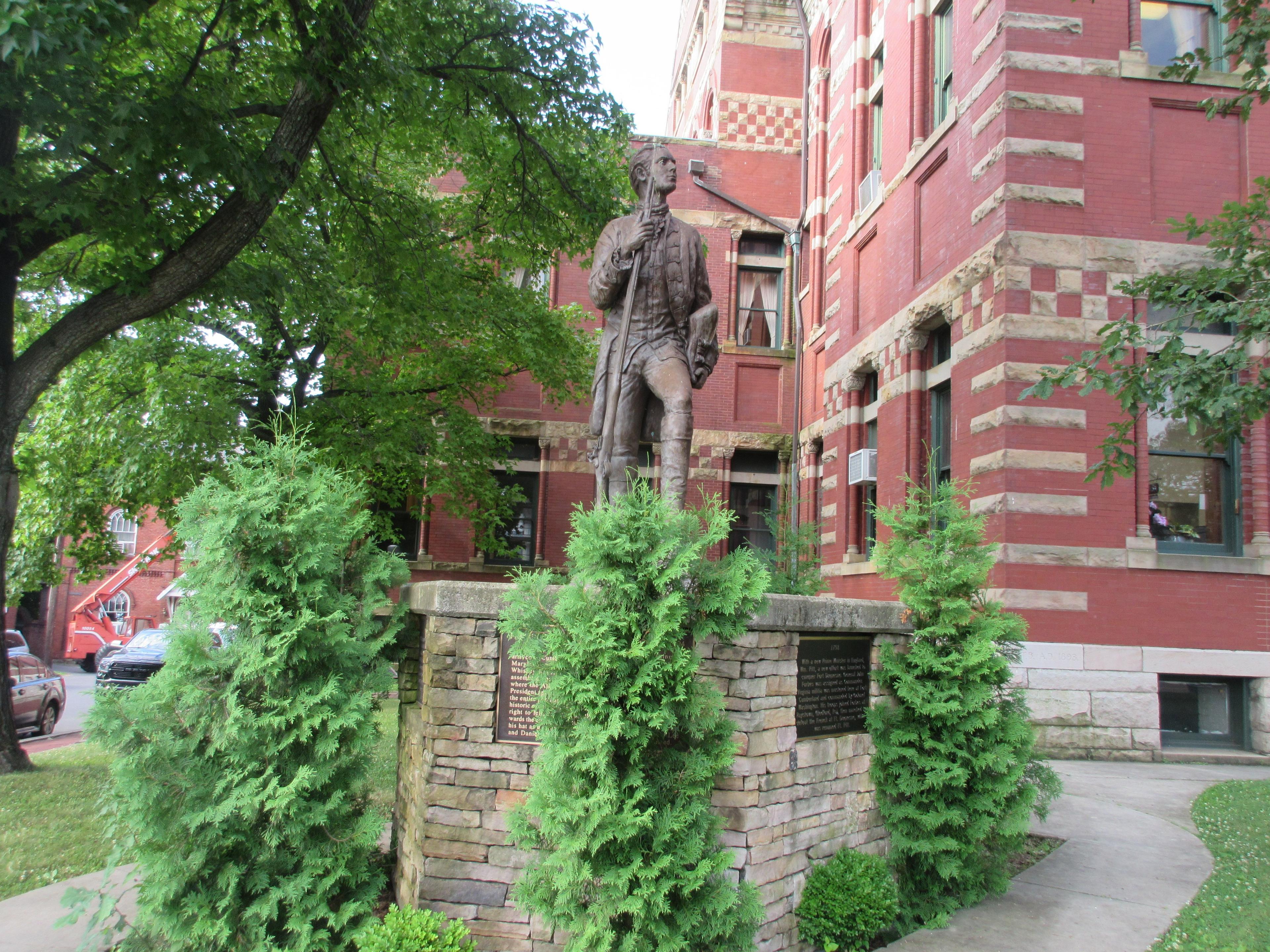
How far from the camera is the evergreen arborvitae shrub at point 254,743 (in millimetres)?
4426

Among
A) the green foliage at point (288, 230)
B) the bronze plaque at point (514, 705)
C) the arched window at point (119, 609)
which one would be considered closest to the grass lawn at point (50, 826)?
the bronze plaque at point (514, 705)

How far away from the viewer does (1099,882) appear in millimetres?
5926

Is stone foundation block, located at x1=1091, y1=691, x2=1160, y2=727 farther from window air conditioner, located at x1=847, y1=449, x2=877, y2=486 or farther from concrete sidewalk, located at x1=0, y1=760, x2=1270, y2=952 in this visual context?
window air conditioner, located at x1=847, y1=449, x2=877, y2=486

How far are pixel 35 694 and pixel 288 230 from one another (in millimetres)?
9312

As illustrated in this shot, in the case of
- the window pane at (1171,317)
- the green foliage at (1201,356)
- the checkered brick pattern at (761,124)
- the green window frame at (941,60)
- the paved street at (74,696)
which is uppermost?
the checkered brick pattern at (761,124)

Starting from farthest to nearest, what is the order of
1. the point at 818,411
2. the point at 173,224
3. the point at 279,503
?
1. the point at 818,411
2. the point at 173,224
3. the point at 279,503

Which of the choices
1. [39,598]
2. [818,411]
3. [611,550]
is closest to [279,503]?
[611,550]

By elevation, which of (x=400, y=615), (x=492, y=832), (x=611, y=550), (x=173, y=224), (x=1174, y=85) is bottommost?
(x=492, y=832)

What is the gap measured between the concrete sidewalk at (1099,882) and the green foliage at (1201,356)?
9.40ft

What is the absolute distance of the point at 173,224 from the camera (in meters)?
8.89

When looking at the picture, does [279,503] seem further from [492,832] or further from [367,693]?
[492,832]

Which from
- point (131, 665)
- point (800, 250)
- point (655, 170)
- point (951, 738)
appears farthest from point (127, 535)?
point (951, 738)

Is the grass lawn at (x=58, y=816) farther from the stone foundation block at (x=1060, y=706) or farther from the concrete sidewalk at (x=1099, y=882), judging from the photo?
the stone foundation block at (x=1060, y=706)

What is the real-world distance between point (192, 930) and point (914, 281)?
39.0 ft
